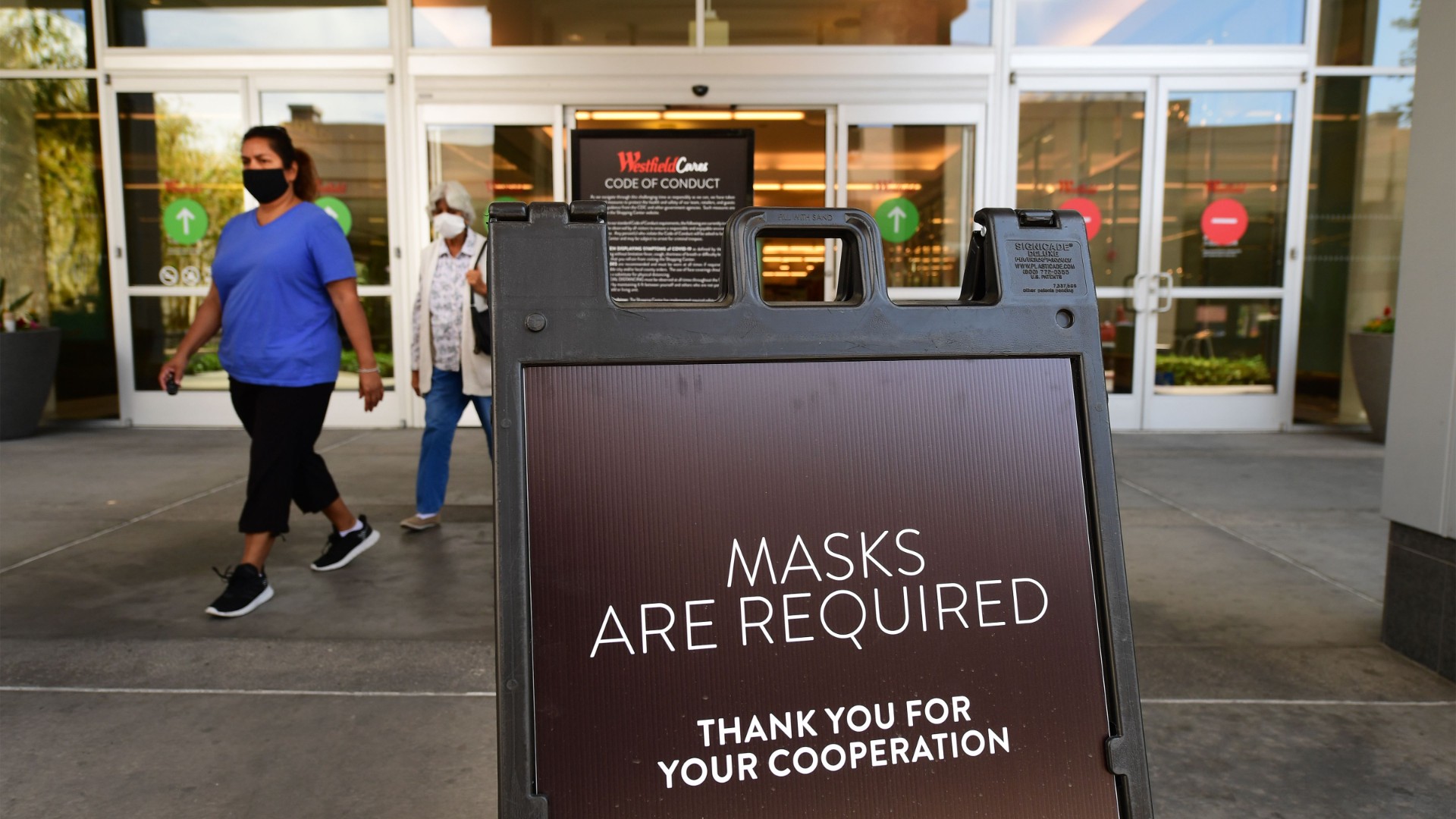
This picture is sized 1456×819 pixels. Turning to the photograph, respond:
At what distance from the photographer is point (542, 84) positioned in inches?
312

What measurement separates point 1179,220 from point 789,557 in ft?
25.6

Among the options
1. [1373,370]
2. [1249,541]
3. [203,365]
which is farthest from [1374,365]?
[203,365]

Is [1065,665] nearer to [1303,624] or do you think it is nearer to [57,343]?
[1303,624]

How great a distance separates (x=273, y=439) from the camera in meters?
3.43

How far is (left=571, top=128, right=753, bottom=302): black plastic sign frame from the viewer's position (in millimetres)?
4289

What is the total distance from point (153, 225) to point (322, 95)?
1821 mm

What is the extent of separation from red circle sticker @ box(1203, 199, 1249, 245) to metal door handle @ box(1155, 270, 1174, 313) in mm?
457

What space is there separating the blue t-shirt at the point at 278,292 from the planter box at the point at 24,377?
5484mm

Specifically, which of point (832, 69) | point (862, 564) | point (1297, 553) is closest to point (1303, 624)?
point (1297, 553)

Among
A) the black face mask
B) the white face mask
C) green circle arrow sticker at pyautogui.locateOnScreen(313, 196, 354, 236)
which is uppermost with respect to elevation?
green circle arrow sticker at pyautogui.locateOnScreen(313, 196, 354, 236)

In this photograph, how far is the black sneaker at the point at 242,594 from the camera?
349cm

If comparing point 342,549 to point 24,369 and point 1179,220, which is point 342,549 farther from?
point 1179,220

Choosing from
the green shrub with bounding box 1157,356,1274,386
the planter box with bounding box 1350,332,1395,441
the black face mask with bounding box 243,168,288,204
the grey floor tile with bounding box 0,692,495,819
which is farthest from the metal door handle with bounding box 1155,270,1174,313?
the grey floor tile with bounding box 0,692,495,819

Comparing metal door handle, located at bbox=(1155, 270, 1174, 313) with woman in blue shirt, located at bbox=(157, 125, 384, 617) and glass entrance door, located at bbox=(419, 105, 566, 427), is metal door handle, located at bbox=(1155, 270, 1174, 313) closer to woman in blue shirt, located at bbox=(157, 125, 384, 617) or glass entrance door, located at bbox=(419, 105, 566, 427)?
glass entrance door, located at bbox=(419, 105, 566, 427)
